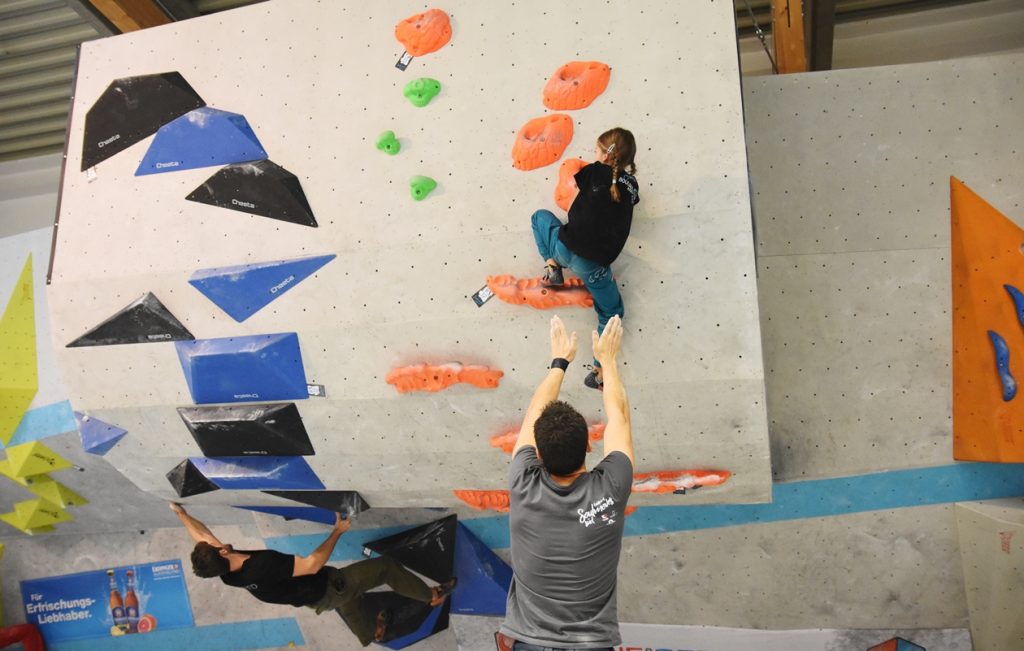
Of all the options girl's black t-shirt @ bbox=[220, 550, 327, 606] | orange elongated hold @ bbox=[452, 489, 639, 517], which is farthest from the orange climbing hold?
girl's black t-shirt @ bbox=[220, 550, 327, 606]

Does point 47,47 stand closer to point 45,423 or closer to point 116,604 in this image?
point 45,423

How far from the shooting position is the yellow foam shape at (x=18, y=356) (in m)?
4.78

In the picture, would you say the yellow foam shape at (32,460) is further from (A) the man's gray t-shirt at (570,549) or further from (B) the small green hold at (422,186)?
(A) the man's gray t-shirt at (570,549)

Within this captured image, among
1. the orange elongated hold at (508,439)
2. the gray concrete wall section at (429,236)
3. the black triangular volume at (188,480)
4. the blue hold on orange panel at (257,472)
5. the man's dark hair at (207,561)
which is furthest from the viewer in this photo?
the black triangular volume at (188,480)

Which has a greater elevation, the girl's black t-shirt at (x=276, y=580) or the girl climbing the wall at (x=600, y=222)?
the girl climbing the wall at (x=600, y=222)

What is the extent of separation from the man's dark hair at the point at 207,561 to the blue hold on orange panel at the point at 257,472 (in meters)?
0.30

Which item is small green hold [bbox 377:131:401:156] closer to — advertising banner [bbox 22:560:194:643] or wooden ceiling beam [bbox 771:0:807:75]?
wooden ceiling beam [bbox 771:0:807:75]

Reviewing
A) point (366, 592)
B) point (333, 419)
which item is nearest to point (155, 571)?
point (366, 592)

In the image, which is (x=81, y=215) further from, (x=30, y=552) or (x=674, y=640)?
(x=674, y=640)

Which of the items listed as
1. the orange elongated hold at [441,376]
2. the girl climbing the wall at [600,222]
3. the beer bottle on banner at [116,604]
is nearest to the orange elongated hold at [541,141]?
the girl climbing the wall at [600,222]

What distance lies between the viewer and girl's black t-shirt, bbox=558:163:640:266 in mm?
2615

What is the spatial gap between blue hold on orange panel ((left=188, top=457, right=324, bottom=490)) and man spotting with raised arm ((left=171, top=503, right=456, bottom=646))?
11.5 inches

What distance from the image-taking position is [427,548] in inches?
173

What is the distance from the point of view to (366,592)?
451 centimetres
